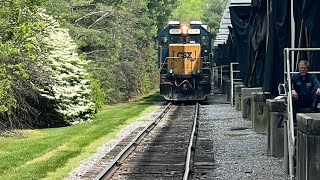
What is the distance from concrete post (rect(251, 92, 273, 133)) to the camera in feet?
59.4

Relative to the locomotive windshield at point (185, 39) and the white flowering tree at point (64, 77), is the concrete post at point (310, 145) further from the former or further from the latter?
the locomotive windshield at point (185, 39)

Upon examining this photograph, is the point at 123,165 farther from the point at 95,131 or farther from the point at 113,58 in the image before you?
the point at 113,58

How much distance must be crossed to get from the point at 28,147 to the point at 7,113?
177 inches

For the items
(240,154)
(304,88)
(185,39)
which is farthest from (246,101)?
(304,88)

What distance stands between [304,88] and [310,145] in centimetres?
297

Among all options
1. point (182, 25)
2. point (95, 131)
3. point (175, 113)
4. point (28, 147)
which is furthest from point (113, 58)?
point (28, 147)

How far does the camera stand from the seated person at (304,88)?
11.1 m

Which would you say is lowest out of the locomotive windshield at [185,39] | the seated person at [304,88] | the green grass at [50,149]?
the green grass at [50,149]

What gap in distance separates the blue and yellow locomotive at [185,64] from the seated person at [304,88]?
23.3 metres

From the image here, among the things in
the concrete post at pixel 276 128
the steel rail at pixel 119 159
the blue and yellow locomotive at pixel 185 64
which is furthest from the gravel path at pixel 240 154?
the blue and yellow locomotive at pixel 185 64

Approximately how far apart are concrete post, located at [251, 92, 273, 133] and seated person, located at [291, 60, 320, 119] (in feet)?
20.3

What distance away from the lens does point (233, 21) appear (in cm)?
2517

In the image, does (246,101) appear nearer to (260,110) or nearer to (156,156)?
(260,110)

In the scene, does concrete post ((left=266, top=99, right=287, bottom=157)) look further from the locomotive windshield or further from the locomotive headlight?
the locomotive headlight
